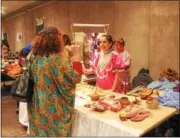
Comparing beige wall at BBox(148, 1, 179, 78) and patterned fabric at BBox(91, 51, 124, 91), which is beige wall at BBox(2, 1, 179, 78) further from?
patterned fabric at BBox(91, 51, 124, 91)

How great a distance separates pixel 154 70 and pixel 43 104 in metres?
3.51

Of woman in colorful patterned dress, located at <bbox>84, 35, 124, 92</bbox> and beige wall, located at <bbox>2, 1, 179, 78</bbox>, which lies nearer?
woman in colorful patterned dress, located at <bbox>84, 35, 124, 92</bbox>

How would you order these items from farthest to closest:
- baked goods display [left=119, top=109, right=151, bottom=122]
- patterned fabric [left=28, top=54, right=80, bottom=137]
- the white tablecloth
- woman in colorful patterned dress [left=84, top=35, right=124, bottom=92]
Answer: woman in colorful patterned dress [left=84, top=35, right=124, bottom=92] → patterned fabric [left=28, top=54, right=80, bottom=137] → baked goods display [left=119, top=109, right=151, bottom=122] → the white tablecloth

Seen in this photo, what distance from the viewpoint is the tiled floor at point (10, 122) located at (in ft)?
11.4

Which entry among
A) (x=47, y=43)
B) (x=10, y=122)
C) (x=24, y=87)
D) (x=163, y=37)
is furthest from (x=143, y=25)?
(x=24, y=87)

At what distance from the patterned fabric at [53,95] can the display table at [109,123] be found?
90 millimetres

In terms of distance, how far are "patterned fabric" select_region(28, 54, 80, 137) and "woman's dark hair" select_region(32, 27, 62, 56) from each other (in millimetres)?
50

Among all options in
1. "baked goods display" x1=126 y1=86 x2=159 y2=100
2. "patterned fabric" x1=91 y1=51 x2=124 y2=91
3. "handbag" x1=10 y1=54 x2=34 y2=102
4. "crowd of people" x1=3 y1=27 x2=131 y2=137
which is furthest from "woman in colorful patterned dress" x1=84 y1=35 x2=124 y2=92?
"handbag" x1=10 y1=54 x2=34 y2=102

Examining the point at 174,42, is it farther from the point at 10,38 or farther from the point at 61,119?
the point at 10,38

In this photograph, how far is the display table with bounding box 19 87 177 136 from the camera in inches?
69.7

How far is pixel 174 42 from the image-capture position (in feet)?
15.5

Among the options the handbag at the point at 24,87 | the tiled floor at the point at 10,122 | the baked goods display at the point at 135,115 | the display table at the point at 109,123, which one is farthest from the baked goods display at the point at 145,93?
the tiled floor at the point at 10,122

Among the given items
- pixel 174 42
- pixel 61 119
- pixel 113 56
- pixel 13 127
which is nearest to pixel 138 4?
pixel 174 42

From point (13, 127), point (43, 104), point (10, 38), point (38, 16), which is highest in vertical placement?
point (38, 16)
